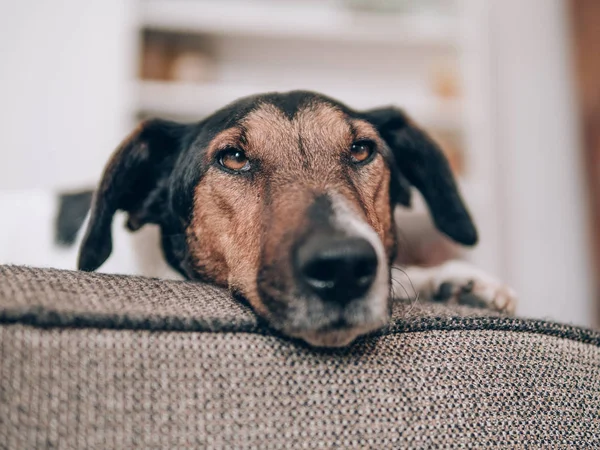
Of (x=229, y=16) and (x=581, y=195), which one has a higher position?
(x=229, y=16)

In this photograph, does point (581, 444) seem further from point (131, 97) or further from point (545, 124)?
point (545, 124)

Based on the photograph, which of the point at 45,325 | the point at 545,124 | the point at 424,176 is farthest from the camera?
the point at 545,124

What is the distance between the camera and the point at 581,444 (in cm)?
75

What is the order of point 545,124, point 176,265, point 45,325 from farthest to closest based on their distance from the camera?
point 545,124, point 176,265, point 45,325

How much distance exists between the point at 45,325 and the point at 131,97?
2.87 m

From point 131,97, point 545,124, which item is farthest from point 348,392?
point 545,124

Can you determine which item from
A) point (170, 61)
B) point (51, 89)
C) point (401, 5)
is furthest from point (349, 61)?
point (51, 89)

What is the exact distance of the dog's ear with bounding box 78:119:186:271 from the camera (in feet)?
4.02

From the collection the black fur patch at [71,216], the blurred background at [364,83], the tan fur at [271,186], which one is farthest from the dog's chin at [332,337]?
the blurred background at [364,83]

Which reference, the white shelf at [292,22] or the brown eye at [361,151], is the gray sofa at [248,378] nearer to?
the brown eye at [361,151]

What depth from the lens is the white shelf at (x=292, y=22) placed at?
10.9 feet

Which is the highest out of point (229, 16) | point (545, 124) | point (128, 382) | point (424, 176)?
point (229, 16)

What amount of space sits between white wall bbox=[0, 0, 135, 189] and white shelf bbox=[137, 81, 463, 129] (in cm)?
40

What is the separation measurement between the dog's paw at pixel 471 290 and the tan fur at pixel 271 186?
0.65 feet
